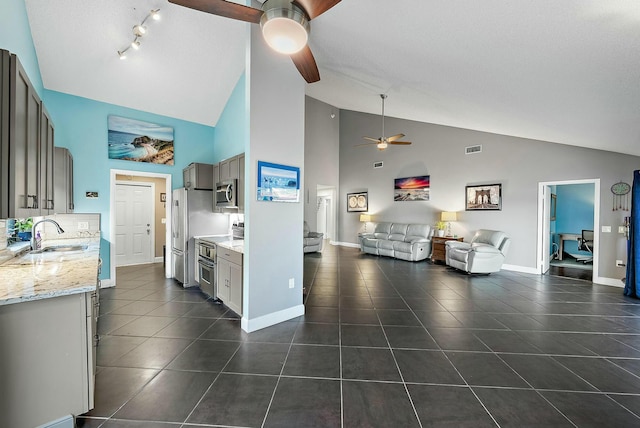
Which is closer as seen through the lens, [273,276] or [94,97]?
[273,276]

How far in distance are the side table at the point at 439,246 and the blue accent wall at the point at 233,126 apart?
211 inches

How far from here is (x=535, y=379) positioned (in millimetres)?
2088

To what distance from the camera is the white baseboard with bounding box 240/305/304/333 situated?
2871mm

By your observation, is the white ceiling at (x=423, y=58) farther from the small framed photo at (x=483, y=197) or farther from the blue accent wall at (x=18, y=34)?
the small framed photo at (x=483, y=197)

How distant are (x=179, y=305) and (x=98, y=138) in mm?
3255

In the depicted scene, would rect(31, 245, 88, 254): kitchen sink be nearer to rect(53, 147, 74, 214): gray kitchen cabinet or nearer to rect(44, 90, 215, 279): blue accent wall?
rect(53, 147, 74, 214): gray kitchen cabinet

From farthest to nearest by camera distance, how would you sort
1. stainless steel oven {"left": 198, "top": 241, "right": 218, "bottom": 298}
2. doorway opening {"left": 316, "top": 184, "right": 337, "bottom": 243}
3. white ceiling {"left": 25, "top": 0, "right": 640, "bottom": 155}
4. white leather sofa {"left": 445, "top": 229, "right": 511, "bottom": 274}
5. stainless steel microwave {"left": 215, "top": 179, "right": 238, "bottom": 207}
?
1. doorway opening {"left": 316, "top": 184, "right": 337, "bottom": 243}
2. white leather sofa {"left": 445, "top": 229, "right": 511, "bottom": 274}
3. stainless steel microwave {"left": 215, "top": 179, "right": 238, "bottom": 207}
4. stainless steel oven {"left": 198, "top": 241, "right": 218, "bottom": 298}
5. white ceiling {"left": 25, "top": 0, "right": 640, "bottom": 155}

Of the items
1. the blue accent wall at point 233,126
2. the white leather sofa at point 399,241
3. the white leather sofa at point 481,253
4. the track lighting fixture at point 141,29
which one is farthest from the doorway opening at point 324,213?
the track lighting fixture at point 141,29

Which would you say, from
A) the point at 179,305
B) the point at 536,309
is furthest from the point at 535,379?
the point at 179,305

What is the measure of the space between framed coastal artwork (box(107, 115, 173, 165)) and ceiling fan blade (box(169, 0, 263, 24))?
3.85 metres

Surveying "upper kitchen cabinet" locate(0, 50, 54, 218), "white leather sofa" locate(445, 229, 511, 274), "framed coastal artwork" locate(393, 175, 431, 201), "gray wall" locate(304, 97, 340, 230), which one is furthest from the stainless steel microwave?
"framed coastal artwork" locate(393, 175, 431, 201)

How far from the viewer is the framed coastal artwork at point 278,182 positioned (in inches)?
114

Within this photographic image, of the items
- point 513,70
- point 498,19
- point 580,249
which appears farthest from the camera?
point 580,249

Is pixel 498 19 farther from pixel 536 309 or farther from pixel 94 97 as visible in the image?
pixel 94 97
